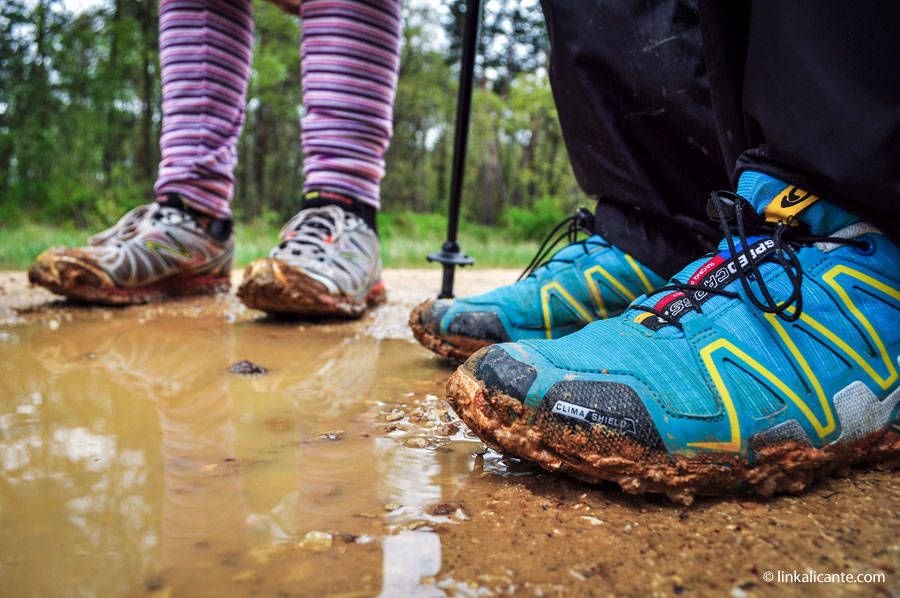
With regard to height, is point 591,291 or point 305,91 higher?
point 305,91

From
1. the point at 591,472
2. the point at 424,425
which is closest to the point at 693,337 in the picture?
the point at 591,472

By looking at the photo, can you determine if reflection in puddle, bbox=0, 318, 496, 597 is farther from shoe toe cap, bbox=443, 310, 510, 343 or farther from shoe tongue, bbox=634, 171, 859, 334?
shoe tongue, bbox=634, 171, 859, 334

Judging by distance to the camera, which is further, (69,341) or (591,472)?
(69,341)

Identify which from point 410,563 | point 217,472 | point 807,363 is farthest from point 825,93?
point 217,472

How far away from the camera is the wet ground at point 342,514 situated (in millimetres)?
543

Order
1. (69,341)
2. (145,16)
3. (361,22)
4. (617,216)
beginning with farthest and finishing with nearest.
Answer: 1. (145,16)
2. (361,22)
3. (69,341)
4. (617,216)

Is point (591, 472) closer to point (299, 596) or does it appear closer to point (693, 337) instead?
point (693, 337)

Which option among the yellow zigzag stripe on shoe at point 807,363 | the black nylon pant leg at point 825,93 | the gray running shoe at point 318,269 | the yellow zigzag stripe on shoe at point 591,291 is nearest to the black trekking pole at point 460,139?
the gray running shoe at point 318,269

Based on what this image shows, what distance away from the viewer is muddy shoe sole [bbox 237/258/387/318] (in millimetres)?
1598

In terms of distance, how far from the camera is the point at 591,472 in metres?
0.71

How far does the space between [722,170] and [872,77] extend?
444 mm

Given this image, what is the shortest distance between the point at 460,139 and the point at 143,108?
44.3ft

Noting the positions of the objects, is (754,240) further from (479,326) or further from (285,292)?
(285,292)

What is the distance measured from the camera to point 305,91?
1896mm
